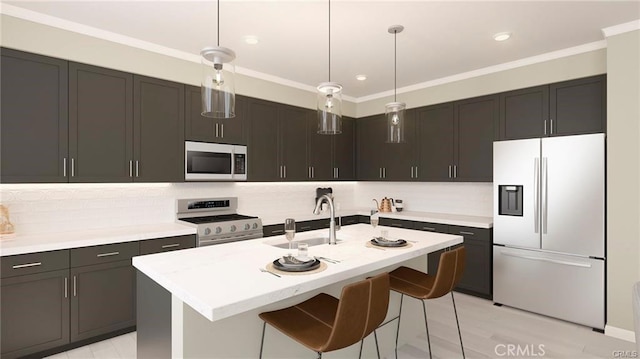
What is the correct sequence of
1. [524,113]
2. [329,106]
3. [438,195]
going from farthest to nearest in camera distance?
[438,195] → [524,113] → [329,106]

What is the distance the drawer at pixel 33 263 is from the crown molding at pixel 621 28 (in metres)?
4.94

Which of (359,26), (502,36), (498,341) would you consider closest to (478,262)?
(498,341)

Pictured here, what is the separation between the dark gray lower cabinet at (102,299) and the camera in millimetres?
2758

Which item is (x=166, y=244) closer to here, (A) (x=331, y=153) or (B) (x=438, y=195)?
(A) (x=331, y=153)

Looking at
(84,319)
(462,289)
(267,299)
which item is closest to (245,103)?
(84,319)

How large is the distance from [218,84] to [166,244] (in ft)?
6.13

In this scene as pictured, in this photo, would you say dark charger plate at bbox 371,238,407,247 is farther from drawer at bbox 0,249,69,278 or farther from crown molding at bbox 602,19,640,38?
crown molding at bbox 602,19,640,38

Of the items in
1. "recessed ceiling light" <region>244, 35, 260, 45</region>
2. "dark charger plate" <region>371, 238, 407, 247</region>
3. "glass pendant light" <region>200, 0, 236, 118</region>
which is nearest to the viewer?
"glass pendant light" <region>200, 0, 236, 118</region>

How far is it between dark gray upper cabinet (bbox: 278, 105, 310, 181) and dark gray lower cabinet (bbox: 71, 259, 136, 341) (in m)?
2.15

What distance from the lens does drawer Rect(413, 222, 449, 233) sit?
165 inches

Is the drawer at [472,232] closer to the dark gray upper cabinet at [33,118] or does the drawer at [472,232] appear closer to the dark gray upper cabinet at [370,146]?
the dark gray upper cabinet at [370,146]

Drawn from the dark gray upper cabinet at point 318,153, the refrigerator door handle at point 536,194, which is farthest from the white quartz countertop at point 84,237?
the refrigerator door handle at point 536,194

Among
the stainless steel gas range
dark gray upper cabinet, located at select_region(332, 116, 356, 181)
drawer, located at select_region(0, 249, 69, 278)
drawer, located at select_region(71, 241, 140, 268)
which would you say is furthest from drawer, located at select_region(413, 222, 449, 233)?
drawer, located at select_region(0, 249, 69, 278)

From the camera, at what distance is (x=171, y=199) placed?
379cm
